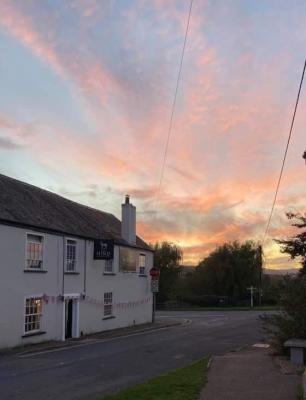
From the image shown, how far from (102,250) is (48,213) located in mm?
3819

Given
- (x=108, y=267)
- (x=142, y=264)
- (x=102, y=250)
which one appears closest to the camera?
(x=102, y=250)

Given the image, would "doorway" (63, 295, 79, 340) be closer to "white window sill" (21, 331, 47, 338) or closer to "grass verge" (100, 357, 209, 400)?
"white window sill" (21, 331, 47, 338)

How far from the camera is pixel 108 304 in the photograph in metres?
32.7

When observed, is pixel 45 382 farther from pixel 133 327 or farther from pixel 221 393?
pixel 133 327

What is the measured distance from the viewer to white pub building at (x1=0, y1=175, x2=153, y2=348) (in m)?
23.2

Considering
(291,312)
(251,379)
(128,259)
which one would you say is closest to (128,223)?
(128,259)

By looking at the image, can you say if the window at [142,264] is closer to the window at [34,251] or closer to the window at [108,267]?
the window at [108,267]

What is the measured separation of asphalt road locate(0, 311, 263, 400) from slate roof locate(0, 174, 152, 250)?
5.71 meters

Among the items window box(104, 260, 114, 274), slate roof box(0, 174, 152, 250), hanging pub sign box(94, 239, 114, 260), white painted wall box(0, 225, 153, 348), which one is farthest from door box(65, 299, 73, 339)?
window box(104, 260, 114, 274)

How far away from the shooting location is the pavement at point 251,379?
9.95m

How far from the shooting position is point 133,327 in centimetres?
3456

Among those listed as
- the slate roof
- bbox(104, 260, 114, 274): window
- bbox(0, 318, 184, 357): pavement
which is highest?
the slate roof

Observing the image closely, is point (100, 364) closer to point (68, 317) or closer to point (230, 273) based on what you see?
point (68, 317)

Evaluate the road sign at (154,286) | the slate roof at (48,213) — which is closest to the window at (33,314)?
the slate roof at (48,213)
